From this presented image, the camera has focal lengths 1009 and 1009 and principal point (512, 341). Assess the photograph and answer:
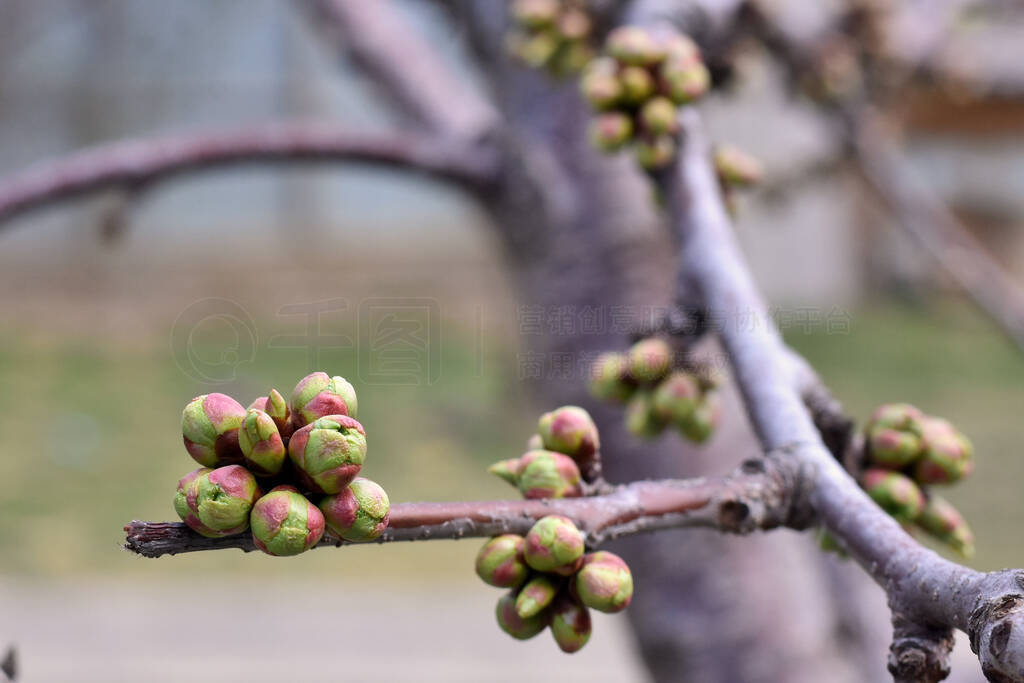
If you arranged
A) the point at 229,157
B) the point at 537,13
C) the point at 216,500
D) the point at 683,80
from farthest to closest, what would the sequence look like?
the point at 229,157 < the point at 537,13 < the point at 683,80 < the point at 216,500

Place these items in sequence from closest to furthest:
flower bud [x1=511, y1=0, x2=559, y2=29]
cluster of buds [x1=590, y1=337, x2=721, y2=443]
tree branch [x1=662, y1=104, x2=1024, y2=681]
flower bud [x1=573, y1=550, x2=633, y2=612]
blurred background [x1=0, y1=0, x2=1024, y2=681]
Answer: tree branch [x1=662, y1=104, x2=1024, y2=681] → flower bud [x1=573, y1=550, x2=633, y2=612] → cluster of buds [x1=590, y1=337, x2=721, y2=443] → flower bud [x1=511, y1=0, x2=559, y2=29] → blurred background [x1=0, y1=0, x2=1024, y2=681]

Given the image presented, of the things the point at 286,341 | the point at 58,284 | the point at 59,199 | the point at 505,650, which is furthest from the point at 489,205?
the point at 58,284

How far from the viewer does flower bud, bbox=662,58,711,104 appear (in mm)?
885

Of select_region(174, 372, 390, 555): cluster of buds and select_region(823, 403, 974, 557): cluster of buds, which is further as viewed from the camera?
select_region(823, 403, 974, 557): cluster of buds

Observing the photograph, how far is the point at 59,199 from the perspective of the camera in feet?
3.61

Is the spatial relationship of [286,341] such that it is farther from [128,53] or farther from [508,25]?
[508,25]

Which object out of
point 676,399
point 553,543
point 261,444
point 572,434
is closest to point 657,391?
point 676,399

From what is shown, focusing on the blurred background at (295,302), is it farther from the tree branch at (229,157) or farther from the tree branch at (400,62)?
the tree branch at (229,157)

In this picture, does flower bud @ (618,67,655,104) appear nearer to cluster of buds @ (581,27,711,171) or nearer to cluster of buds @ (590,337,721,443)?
cluster of buds @ (581,27,711,171)

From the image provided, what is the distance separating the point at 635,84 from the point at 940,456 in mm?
413

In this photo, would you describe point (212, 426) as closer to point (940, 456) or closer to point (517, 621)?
point (517, 621)

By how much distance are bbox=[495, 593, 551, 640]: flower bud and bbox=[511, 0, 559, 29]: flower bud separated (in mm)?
700

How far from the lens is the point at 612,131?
896 mm

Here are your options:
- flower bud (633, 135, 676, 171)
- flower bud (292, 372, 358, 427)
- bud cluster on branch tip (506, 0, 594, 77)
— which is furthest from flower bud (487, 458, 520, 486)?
bud cluster on branch tip (506, 0, 594, 77)
